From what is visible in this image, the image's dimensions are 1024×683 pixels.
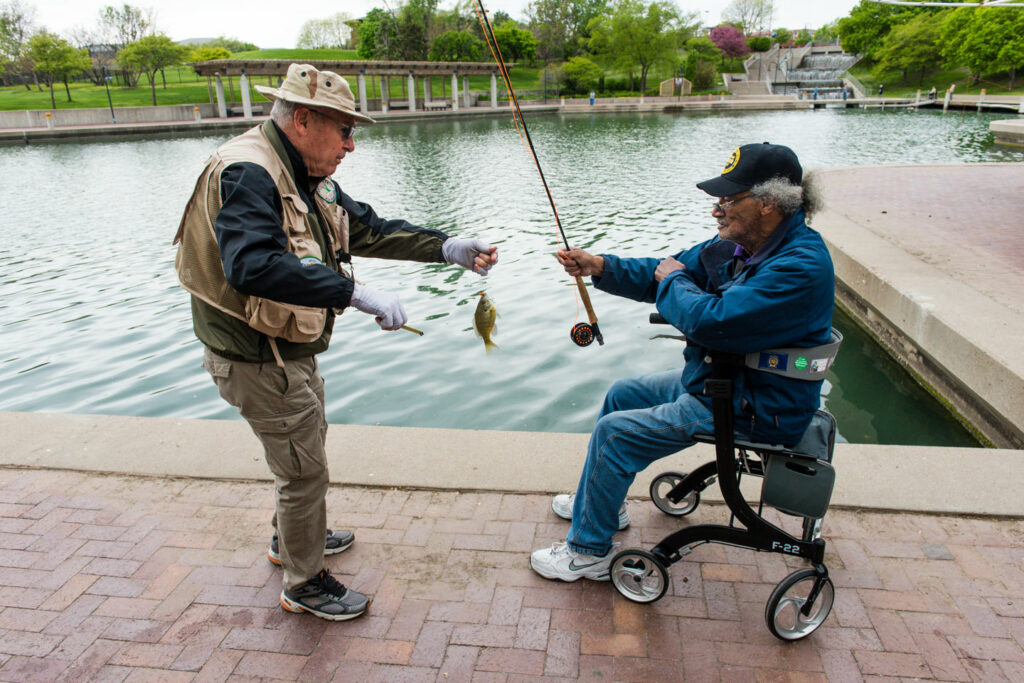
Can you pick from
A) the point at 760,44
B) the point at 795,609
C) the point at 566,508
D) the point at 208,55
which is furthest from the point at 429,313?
the point at 760,44

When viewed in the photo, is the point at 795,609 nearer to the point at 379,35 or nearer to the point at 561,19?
the point at 379,35

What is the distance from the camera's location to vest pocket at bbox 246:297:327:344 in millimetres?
2439

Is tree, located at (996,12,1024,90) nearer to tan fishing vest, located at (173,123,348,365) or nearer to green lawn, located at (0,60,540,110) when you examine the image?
green lawn, located at (0,60,540,110)

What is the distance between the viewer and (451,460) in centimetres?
394

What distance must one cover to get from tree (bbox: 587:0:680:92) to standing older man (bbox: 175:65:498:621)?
269 feet

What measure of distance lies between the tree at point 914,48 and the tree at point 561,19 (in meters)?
42.4

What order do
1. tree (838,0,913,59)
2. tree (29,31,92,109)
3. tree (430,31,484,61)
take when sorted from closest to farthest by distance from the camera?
tree (29,31,92,109) < tree (838,0,913,59) < tree (430,31,484,61)

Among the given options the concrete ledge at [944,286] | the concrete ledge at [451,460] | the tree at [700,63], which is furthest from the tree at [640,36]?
the concrete ledge at [451,460]

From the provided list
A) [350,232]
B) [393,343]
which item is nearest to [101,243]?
[393,343]

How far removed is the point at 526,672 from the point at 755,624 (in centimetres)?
100

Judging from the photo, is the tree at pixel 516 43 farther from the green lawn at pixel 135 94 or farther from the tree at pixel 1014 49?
the tree at pixel 1014 49

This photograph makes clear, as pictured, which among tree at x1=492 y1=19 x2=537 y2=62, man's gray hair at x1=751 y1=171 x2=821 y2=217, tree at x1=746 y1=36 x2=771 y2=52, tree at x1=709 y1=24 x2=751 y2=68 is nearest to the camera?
man's gray hair at x1=751 y1=171 x2=821 y2=217

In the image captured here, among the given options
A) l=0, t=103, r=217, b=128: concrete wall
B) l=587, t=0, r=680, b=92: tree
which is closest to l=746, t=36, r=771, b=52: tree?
l=587, t=0, r=680, b=92: tree

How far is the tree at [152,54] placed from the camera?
211 feet
